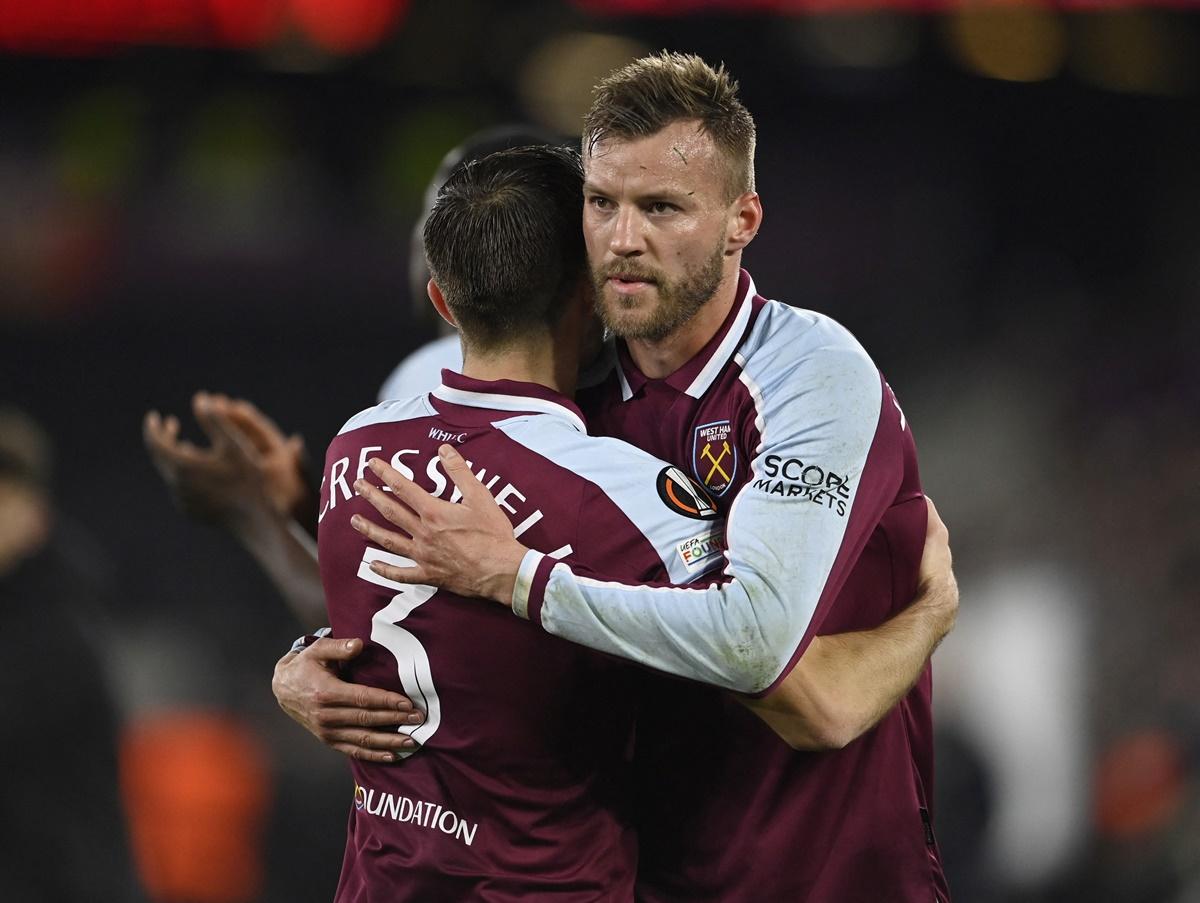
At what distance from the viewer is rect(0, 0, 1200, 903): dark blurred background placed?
29.2 ft

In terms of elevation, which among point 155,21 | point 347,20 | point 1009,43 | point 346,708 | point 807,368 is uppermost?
point 1009,43

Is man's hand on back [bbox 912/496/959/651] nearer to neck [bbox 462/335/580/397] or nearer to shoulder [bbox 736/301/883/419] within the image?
shoulder [bbox 736/301/883/419]

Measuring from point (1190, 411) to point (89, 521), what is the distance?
22.9ft

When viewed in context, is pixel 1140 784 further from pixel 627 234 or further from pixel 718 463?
pixel 627 234

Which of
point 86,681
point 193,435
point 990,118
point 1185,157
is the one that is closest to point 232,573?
point 193,435

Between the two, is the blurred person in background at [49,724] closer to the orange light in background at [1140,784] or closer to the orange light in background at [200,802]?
the orange light in background at [200,802]

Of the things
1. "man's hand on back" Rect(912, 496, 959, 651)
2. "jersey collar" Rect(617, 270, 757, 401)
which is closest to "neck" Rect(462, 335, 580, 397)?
"jersey collar" Rect(617, 270, 757, 401)

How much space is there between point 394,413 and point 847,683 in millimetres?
857

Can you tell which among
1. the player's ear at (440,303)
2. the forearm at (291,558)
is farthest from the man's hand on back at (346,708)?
the forearm at (291,558)

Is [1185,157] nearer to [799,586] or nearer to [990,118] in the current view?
[990,118]

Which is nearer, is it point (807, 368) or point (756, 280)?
point (807, 368)

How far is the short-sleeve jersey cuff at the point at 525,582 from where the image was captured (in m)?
2.34

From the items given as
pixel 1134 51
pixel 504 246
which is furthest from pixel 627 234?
pixel 1134 51

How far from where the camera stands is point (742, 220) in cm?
272
